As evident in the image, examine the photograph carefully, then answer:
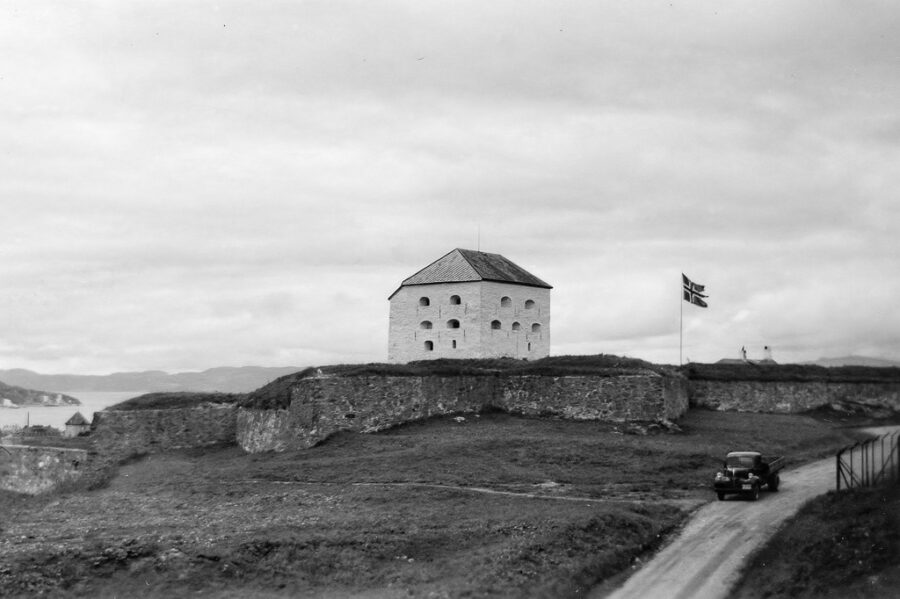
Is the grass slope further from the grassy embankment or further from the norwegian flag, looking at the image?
the norwegian flag

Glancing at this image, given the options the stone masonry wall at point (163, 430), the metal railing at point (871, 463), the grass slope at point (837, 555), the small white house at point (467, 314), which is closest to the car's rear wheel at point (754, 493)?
the metal railing at point (871, 463)

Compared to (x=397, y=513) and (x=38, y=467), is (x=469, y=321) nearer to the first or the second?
(x=38, y=467)

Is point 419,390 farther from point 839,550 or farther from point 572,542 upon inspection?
point 839,550

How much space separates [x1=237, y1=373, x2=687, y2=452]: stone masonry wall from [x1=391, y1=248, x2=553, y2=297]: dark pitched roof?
864 centimetres

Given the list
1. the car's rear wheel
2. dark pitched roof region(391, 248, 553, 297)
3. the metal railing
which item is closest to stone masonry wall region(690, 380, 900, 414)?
dark pitched roof region(391, 248, 553, 297)

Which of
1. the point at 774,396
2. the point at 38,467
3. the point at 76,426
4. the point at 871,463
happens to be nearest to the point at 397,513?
the point at 871,463

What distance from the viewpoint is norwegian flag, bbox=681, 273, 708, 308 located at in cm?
4403

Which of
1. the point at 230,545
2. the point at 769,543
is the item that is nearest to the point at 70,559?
the point at 230,545

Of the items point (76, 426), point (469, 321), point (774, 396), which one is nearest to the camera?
point (774, 396)

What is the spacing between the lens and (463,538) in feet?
70.2

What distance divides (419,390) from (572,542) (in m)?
19.1

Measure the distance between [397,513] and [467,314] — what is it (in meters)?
23.7

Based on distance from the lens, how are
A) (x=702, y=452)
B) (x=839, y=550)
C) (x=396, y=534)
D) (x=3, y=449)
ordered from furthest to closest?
(x=3, y=449)
(x=702, y=452)
(x=396, y=534)
(x=839, y=550)

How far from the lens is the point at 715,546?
2044 centimetres
